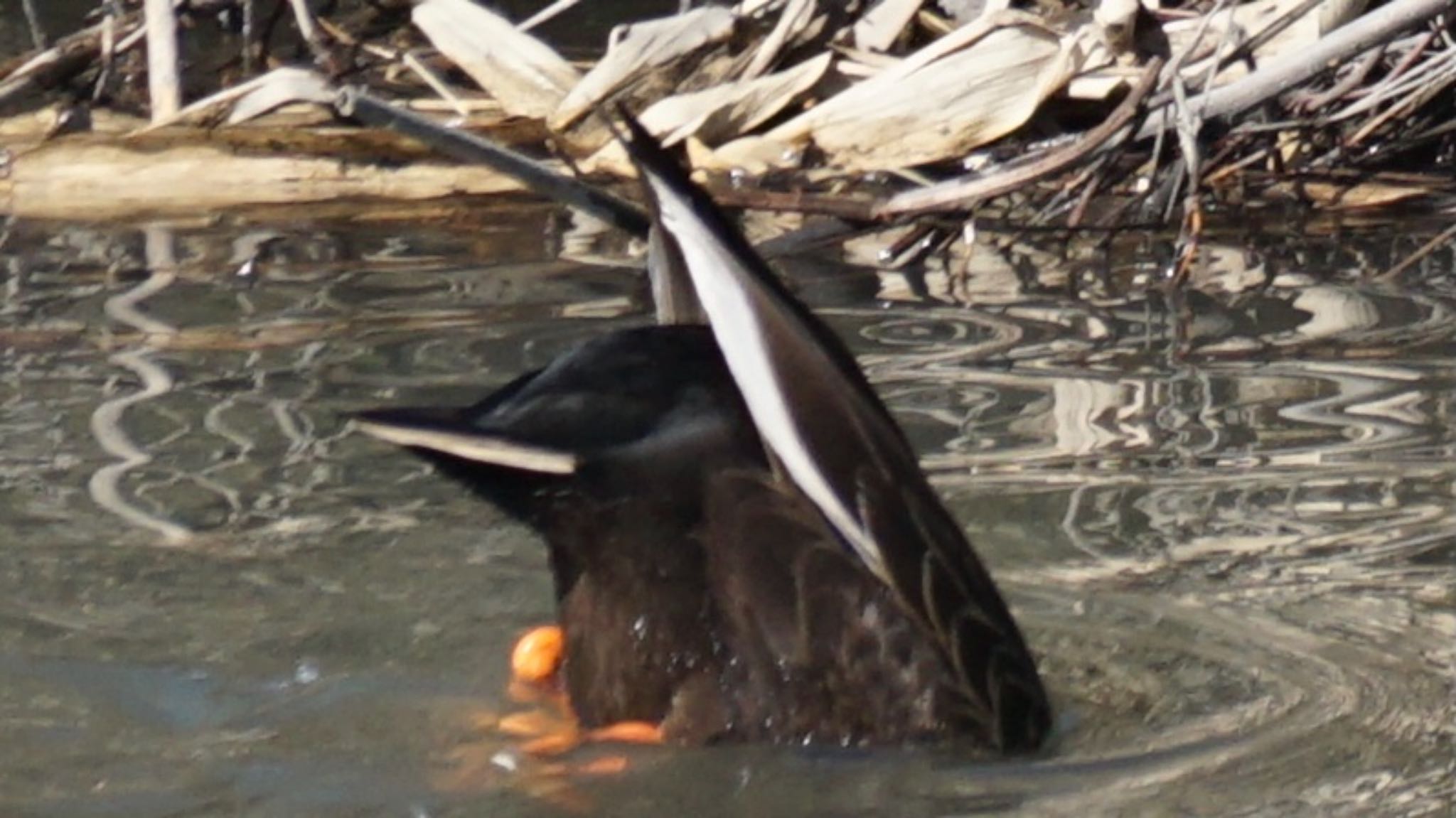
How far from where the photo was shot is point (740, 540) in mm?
3248

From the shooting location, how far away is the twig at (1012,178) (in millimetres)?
5516

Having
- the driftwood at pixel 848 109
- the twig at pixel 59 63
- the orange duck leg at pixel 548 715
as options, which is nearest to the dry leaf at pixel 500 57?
the driftwood at pixel 848 109

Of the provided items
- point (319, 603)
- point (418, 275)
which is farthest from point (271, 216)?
point (319, 603)

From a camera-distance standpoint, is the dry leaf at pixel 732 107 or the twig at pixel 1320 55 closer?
the twig at pixel 1320 55

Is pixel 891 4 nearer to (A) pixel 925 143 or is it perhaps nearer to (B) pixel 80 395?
(A) pixel 925 143

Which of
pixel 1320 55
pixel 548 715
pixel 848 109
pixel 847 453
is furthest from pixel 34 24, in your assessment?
pixel 847 453

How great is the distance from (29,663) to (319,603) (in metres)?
0.45

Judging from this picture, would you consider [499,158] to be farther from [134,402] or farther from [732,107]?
[732,107]

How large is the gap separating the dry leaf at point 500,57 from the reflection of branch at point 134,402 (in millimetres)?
1041

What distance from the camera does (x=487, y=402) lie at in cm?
319

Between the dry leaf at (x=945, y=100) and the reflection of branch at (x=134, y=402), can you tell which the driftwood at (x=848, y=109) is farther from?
the reflection of branch at (x=134, y=402)

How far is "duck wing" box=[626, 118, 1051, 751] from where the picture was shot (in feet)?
9.78

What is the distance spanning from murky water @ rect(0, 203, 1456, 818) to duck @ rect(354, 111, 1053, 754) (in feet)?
0.25

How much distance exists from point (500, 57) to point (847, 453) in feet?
13.4
